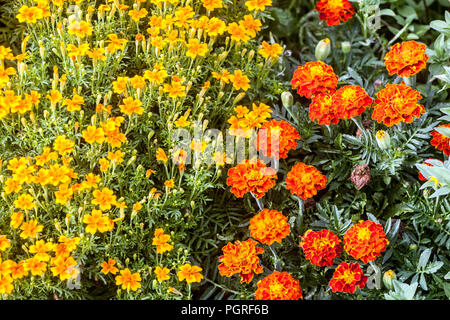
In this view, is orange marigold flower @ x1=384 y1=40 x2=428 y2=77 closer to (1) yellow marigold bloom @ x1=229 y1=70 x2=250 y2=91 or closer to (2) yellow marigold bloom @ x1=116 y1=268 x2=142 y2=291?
(1) yellow marigold bloom @ x1=229 y1=70 x2=250 y2=91

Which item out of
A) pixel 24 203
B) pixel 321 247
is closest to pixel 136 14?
pixel 24 203

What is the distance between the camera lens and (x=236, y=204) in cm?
226

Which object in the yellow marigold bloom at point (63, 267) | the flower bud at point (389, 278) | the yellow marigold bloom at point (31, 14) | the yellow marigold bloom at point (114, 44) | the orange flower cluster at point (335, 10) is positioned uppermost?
the yellow marigold bloom at point (31, 14)

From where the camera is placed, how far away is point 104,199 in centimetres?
183

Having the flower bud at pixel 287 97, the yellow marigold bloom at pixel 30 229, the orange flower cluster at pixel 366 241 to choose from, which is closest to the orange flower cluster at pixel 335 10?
the flower bud at pixel 287 97

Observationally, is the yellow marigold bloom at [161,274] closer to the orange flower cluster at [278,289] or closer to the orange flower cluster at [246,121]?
the orange flower cluster at [278,289]

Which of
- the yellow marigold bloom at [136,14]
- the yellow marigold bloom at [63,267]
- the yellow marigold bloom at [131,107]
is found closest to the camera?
the yellow marigold bloom at [63,267]

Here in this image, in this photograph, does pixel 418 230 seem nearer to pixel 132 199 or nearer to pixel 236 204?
pixel 236 204

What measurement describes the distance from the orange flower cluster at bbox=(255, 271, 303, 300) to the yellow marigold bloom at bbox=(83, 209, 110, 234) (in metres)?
0.52

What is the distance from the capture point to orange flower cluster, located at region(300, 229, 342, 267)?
1850mm

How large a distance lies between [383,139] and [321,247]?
459 millimetres

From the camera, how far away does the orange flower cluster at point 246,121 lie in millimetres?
2100

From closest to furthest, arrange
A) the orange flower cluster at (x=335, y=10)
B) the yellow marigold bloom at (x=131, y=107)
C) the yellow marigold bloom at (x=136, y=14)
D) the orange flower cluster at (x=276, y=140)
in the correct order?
the yellow marigold bloom at (x=131, y=107), the orange flower cluster at (x=276, y=140), the yellow marigold bloom at (x=136, y=14), the orange flower cluster at (x=335, y=10)

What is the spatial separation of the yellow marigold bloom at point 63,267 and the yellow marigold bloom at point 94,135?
0.38 meters
